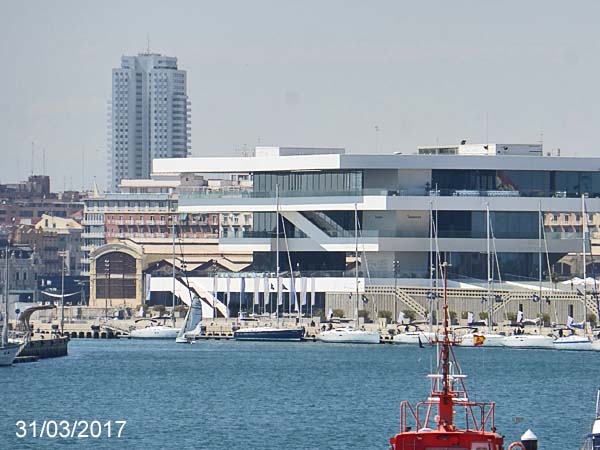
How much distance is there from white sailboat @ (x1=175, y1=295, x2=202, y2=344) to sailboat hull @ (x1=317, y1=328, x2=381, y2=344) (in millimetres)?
11411

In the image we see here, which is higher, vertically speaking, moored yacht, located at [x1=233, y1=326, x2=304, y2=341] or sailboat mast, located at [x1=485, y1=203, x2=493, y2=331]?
sailboat mast, located at [x1=485, y1=203, x2=493, y2=331]

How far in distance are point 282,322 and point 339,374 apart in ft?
153

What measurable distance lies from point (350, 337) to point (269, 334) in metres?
8.63

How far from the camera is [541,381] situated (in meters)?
119

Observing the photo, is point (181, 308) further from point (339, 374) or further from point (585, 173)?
point (339, 374)

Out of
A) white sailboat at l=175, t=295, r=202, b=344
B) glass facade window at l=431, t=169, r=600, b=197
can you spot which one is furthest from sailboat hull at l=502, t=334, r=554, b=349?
white sailboat at l=175, t=295, r=202, b=344

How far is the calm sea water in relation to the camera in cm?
8875

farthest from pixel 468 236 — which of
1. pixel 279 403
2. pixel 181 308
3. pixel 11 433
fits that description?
pixel 11 433

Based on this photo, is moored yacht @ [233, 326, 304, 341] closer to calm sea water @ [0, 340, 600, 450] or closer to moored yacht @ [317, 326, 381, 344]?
moored yacht @ [317, 326, 381, 344]

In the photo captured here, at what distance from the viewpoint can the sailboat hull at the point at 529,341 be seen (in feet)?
500

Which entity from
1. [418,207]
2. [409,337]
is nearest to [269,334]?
[409,337]

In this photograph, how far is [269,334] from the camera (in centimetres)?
16462

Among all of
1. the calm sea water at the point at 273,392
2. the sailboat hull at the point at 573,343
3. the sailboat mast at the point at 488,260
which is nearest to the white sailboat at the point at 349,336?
the calm sea water at the point at 273,392

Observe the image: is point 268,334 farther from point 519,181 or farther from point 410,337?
point 519,181
